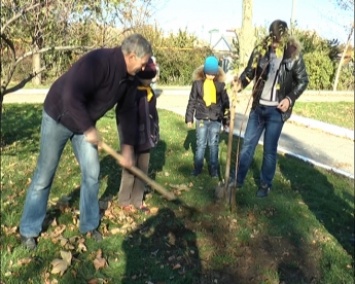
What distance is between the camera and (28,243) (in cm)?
386

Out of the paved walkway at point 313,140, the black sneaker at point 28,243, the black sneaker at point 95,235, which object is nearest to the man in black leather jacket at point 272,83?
the paved walkway at point 313,140

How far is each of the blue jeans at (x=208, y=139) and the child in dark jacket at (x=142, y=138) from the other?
1232 mm

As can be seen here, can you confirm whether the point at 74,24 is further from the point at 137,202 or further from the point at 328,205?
the point at 328,205

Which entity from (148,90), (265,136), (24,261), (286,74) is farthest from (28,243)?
(286,74)

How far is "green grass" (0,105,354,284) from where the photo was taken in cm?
374

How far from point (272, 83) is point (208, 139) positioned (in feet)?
4.52

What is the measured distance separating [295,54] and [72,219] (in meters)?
2.78

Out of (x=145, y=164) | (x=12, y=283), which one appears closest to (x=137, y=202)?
(x=145, y=164)

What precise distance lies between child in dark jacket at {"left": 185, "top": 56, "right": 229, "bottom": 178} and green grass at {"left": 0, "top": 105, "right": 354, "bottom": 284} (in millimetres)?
620

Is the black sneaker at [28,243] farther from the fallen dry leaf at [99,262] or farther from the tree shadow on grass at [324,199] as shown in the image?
the tree shadow on grass at [324,199]

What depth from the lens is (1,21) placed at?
5277mm

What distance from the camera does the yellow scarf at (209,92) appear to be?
5715mm

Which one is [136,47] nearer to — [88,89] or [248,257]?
[88,89]

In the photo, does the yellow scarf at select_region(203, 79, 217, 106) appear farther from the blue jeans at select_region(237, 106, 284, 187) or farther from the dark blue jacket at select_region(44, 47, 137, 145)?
the dark blue jacket at select_region(44, 47, 137, 145)
